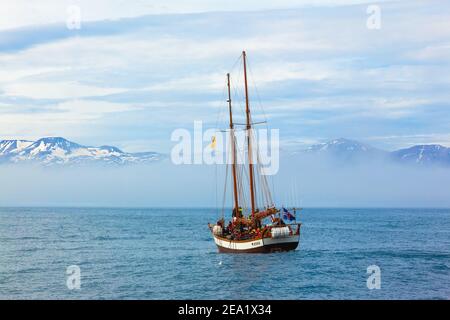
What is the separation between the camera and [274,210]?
216 ft

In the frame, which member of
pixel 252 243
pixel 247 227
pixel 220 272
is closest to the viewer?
pixel 220 272

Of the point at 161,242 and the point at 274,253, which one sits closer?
the point at 274,253

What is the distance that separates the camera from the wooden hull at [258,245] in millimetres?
63541

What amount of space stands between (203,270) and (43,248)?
37.4 metres

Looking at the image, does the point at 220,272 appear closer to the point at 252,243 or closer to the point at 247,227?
the point at 252,243

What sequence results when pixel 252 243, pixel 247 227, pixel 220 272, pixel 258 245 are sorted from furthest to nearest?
pixel 247 227
pixel 252 243
pixel 258 245
pixel 220 272

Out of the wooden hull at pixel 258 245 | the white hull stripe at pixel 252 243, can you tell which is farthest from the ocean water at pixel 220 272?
the white hull stripe at pixel 252 243

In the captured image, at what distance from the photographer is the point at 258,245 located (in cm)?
6347

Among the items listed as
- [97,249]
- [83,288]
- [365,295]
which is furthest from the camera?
[97,249]

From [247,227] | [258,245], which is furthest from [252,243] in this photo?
[247,227]

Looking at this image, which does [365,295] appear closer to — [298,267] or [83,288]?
[298,267]

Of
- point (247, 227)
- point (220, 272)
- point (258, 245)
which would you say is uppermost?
point (247, 227)
